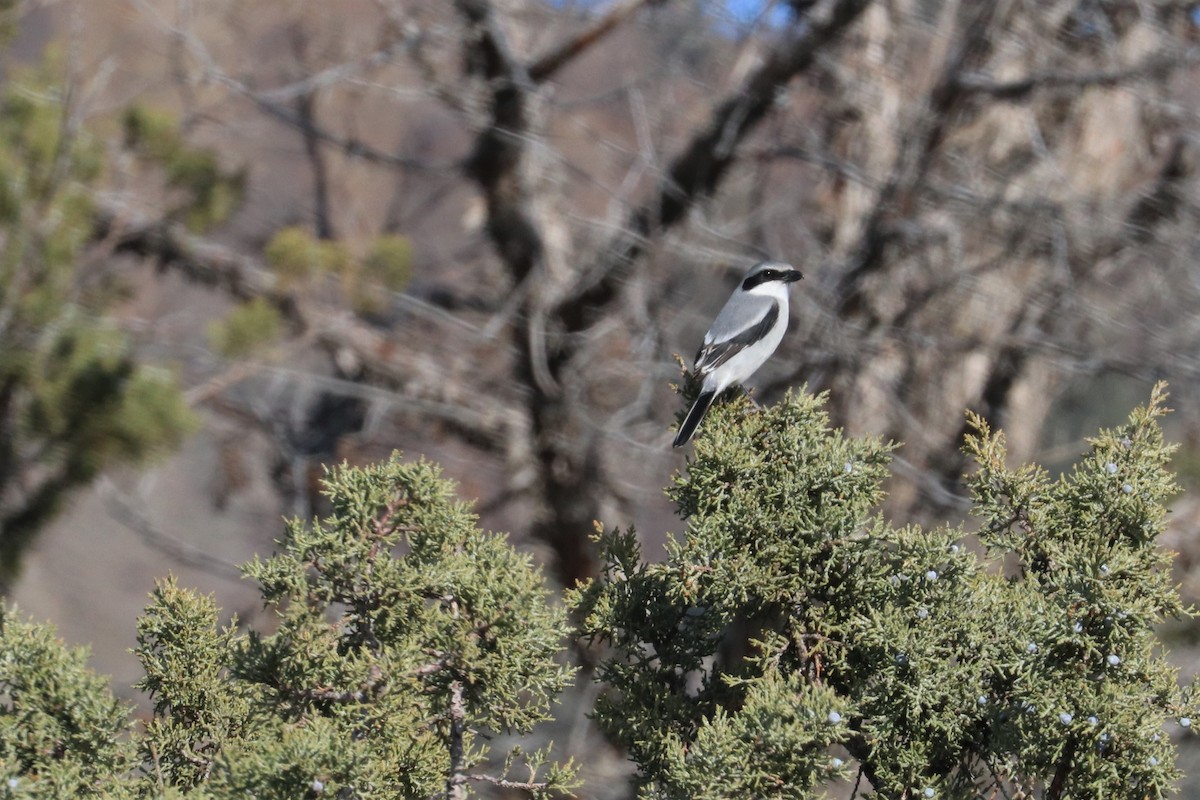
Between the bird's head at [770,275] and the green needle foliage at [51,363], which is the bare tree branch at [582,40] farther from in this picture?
the bird's head at [770,275]

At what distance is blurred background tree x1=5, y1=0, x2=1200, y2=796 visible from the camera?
6105 mm

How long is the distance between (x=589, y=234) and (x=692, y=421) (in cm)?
524

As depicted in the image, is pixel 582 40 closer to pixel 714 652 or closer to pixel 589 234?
pixel 589 234

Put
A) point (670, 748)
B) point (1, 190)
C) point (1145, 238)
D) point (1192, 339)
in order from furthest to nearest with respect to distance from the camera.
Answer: point (1192, 339), point (1145, 238), point (1, 190), point (670, 748)

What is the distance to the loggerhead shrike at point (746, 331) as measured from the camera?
128 inches

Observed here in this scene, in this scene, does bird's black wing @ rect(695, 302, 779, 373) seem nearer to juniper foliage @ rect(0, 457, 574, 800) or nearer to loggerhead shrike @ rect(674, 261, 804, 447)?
loggerhead shrike @ rect(674, 261, 804, 447)

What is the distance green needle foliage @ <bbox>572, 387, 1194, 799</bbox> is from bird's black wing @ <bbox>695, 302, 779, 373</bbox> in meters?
1.32

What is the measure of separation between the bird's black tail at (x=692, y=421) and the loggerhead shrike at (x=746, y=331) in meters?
0.01

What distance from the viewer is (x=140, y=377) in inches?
199

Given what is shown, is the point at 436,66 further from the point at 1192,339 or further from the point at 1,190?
Result: the point at 1192,339

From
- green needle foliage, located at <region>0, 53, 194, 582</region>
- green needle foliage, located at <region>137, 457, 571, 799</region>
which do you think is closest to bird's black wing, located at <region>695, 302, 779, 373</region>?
green needle foliage, located at <region>137, 457, 571, 799</region>

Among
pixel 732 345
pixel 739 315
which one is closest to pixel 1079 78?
pixel 739 315

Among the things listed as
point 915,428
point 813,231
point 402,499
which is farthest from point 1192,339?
point 402,499

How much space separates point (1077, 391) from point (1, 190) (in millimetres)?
8270
